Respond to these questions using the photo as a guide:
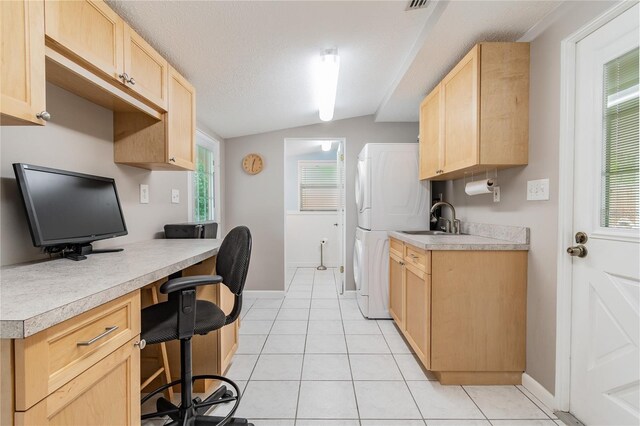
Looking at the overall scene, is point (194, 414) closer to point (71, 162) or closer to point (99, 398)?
point (99, 398)

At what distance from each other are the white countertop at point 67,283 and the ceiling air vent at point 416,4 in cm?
181

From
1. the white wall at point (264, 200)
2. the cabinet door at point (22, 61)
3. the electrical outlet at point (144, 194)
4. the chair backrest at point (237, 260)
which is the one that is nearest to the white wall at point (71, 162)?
the electrical outlet at point (144, 194)

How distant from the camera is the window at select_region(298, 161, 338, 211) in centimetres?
580

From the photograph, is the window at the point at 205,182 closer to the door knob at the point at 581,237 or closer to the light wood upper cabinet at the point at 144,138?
the light wood upper cabinet at the point at 144,138

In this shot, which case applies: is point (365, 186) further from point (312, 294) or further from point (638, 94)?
point (638, 94)

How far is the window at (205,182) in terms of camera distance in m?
3.14

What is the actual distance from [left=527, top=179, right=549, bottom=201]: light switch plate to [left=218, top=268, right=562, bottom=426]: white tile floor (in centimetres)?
119

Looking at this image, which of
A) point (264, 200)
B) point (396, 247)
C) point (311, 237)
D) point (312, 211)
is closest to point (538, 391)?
point (396, 247)

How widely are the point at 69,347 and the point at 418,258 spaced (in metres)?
1.90

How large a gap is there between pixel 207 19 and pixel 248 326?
2.50 m

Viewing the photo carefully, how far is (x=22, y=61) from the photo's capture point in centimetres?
99

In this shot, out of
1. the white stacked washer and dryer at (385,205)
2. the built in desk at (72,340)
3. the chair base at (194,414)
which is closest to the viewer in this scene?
the built in desk at (72,340)

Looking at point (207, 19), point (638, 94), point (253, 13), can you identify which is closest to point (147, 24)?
point (207, 19)

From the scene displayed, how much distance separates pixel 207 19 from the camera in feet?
5.34
